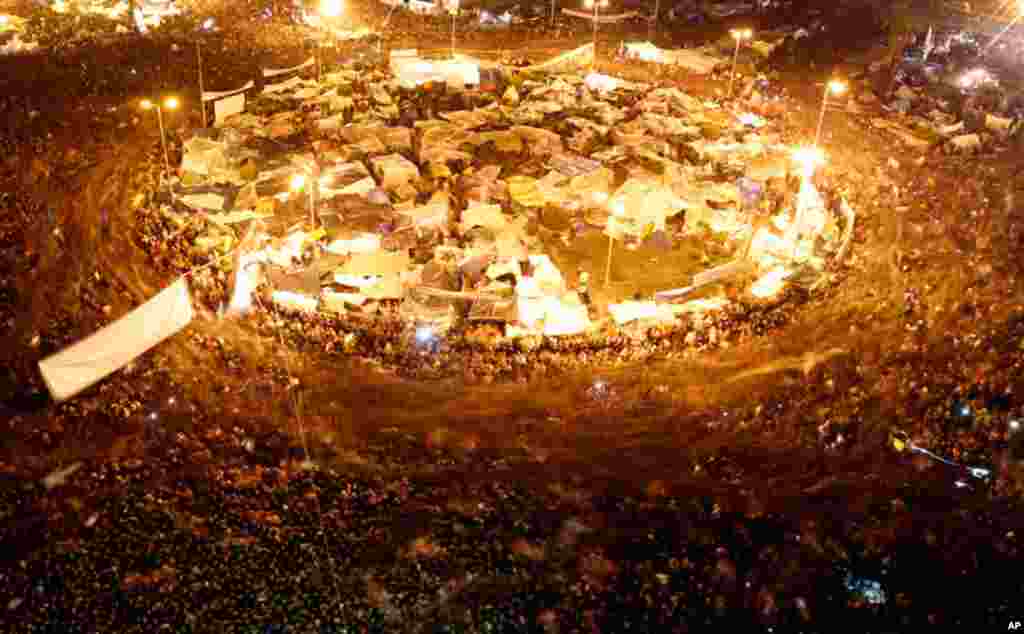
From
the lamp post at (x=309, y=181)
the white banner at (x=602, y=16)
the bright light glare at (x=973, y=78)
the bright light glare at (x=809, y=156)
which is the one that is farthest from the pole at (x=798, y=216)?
the white banner at (x=602, y=16)

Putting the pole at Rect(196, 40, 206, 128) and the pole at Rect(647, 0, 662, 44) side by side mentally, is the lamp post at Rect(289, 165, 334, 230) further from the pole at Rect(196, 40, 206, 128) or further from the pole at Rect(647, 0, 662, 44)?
the pole at Rect(647, 0, 662, 44)

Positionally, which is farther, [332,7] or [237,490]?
[332,7]

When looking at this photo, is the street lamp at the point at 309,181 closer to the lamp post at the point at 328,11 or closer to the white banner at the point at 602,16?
the lamp post at the point at 328,11

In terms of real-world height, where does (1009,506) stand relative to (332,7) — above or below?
below

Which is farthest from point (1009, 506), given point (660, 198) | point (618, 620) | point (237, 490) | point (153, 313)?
point (153, 313)

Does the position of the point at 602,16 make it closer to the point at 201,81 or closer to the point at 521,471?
the point at 201,81

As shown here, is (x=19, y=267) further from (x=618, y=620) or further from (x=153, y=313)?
(x=618, y=620)
